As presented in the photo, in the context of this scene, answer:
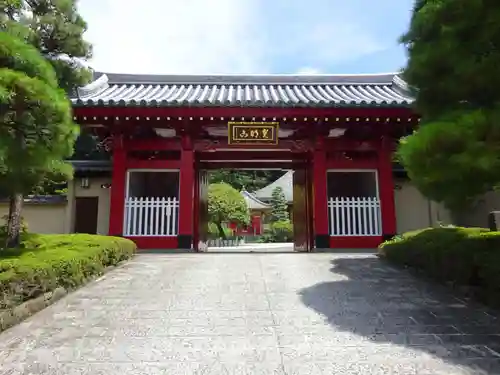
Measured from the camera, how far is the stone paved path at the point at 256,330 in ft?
10.7

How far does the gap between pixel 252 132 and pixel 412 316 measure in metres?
6.76

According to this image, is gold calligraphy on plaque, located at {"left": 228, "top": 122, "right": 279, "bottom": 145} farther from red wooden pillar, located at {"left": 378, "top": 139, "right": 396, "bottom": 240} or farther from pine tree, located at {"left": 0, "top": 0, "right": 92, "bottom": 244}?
pine tree, located at {"left": 0, "top": 0, "right": 92, "bottom": 244}

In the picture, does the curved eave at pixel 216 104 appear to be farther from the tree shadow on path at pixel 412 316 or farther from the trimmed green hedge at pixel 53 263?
the tree shadow on path at pixel 412 316

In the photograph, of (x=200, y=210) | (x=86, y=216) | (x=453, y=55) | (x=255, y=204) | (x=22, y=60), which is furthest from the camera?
(x=255, y=204)

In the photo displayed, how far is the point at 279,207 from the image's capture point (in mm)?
36750

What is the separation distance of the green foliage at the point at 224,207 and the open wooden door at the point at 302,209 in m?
14.7

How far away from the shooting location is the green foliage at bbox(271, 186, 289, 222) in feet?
119

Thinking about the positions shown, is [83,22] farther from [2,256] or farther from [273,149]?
[273,149]

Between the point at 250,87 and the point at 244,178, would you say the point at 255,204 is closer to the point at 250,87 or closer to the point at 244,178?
the point at 244,178

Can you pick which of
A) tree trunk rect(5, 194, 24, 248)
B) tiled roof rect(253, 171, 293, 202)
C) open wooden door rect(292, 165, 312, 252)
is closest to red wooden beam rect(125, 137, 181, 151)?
open wooden door rect(292, 165, 312, 252)

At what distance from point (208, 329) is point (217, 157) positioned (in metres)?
8.32

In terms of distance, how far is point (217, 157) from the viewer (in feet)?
39.6

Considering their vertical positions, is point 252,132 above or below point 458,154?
above

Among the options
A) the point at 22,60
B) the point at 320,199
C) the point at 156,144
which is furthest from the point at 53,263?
the point at 320,199
